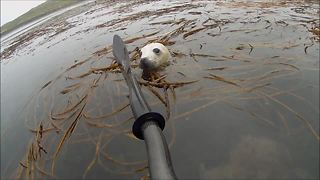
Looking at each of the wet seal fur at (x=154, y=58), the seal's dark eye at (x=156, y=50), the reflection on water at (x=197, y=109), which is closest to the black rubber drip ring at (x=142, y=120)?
the reflection on water at (x=197, y=109)

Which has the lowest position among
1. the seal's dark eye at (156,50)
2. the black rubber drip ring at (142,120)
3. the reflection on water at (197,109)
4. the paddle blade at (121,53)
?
the reflection on water at (197,109)

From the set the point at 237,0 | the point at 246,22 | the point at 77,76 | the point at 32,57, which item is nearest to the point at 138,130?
the point at 77,76

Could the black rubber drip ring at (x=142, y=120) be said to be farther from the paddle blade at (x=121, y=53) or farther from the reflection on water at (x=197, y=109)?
the paddle blade at (x=121, y=53)

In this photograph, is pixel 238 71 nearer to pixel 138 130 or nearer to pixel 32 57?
pixel 138 130

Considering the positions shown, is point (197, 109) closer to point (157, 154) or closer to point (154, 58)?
point (157, 154)

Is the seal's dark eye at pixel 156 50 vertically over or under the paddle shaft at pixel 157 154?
under

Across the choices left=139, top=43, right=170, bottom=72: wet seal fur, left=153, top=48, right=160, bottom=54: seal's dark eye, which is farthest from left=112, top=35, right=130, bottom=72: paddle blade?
left=153, top=48, right=160, bottom=54: seal's dark eye
